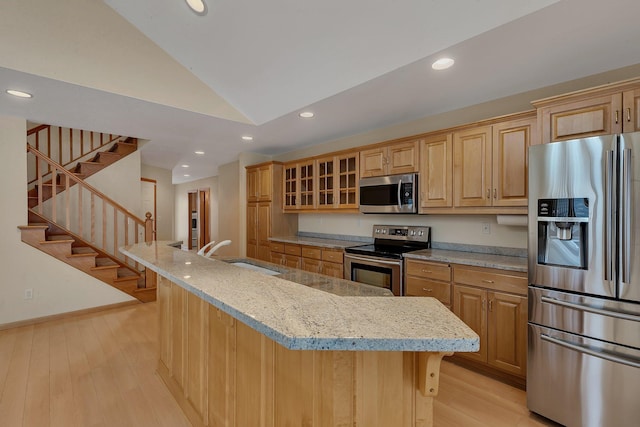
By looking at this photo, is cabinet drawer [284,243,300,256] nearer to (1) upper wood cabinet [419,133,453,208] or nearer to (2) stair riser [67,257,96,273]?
(1) upper wood cabinet [419,133,453,208]

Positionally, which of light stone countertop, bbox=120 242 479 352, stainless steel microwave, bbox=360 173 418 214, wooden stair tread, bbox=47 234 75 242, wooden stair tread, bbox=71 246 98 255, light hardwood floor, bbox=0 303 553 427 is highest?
stainless steel microwave, bbox=360 173 418 214

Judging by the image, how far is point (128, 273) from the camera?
4.34 meters

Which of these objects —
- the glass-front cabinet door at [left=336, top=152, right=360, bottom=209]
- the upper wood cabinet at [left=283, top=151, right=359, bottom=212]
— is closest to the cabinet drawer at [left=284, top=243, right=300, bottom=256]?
the upper wood cabinet at [left=283, top=151, right=359, bottom=212]

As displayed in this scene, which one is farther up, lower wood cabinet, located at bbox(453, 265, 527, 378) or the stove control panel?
the stove control panel

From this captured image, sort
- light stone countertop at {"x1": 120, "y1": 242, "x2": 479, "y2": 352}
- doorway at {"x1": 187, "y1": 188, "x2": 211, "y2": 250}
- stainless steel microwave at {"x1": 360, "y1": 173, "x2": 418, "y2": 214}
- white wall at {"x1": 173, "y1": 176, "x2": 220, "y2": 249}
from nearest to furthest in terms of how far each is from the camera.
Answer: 1. light stone countertop at {"x1": 120, "y1": 242, "x2": 479, "y2": 352}
2. stainless steel microwave at {"x1": 360, "y1": 173, "x2": 418, "y2": 214}
3. white wall at {"x1": 173, "y1": 176, "x2": 220, "y2": 249}
4. doorway at {"x1": 187, "y1": 188, "x2": 211, "y2": 250}

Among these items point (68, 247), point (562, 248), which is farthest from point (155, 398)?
point (562, 248)

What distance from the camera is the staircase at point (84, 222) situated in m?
3.66

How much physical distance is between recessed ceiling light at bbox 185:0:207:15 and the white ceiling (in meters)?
0.07

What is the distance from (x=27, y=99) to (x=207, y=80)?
170 centimetres

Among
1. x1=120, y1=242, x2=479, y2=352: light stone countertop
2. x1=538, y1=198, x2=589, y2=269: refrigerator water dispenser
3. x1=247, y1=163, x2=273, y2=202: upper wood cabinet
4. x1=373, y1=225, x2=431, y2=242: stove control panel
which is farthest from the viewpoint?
x1=247, y1=163, x2=273, y2=202: upper wood cabinet

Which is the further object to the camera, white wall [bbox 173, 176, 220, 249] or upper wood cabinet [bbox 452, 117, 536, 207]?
white wall [bbox 173, 176, 220, 249]

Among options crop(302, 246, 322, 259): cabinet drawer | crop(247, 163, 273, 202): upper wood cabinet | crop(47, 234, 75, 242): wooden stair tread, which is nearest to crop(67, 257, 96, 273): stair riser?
crop(47, 234, 75, 242): wooden stair tread

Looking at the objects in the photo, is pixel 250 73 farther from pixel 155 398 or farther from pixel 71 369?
pixel 71 369

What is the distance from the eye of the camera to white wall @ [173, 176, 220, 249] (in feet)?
26.5
